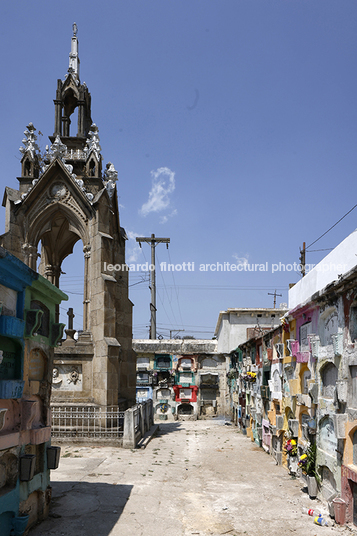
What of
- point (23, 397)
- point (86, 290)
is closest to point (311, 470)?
point (23, 397)

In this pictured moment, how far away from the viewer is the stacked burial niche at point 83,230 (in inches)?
881

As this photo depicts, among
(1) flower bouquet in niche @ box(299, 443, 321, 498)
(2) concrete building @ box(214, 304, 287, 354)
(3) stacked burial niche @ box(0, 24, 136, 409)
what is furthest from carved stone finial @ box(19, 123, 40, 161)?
(2) concrete building @ box(214, 304, 287, 354)

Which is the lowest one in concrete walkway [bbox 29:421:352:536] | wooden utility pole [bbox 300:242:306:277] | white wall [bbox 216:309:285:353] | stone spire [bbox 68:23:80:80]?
concrete walkway [bbox 29:421:352:536]

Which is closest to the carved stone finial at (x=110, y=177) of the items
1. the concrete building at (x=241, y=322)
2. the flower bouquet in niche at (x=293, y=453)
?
the flower bouquet in niche at (x=293, y=453)

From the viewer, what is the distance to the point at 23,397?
31.7 feet

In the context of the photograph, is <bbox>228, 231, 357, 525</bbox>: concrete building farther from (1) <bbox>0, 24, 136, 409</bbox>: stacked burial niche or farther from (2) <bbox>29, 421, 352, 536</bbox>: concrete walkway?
(1) <bbox>0, 24, 136, 409</bbox>: stacked burial niche

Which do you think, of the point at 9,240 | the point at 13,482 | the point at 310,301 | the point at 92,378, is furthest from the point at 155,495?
the point at 9,240

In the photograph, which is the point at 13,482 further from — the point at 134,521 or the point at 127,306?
the point at 127,306

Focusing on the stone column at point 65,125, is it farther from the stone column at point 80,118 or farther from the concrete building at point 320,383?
the concrete building at point 320,383

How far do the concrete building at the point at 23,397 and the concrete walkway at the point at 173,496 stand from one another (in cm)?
→ 94

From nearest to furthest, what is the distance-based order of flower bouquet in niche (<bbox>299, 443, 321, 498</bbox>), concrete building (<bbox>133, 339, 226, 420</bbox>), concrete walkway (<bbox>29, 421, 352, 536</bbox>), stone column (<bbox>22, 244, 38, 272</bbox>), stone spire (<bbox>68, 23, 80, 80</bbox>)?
concrete walkway (<bbox>29, 421, 352, 536</bbox>), flower bouquet in niche (<bbox>299, 443, 321, 498</bbox>), stone column (<bbox>22, 244, 38, 272</bbox>), stone spire (<bbox>68, 23, 80, 80</bbox>), concrete building (<bbox>133, 339, 226, 420</bbox>)

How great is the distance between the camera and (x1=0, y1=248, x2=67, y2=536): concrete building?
8.59 meters

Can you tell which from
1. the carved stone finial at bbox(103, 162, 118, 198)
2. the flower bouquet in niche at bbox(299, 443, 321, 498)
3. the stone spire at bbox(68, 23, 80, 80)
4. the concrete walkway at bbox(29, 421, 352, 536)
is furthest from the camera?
the stone spire at bbox(68, 23, 80, 80)

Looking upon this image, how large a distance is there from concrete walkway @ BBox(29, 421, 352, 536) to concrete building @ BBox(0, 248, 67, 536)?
940 mm
